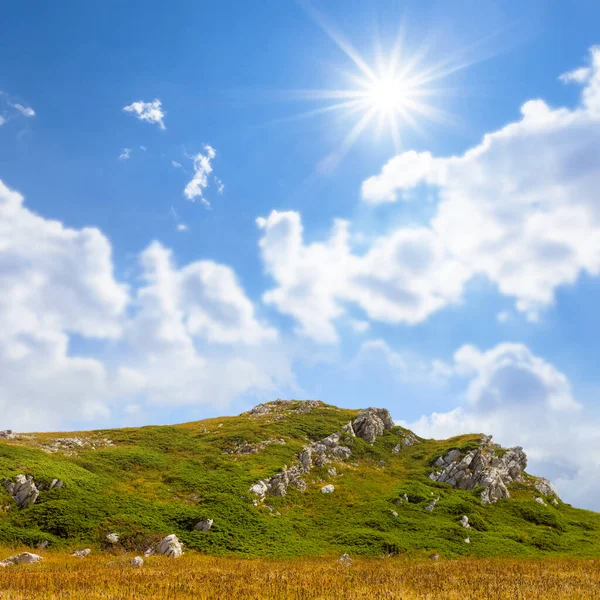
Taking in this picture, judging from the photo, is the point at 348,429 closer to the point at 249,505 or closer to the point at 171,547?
the point at 249,505

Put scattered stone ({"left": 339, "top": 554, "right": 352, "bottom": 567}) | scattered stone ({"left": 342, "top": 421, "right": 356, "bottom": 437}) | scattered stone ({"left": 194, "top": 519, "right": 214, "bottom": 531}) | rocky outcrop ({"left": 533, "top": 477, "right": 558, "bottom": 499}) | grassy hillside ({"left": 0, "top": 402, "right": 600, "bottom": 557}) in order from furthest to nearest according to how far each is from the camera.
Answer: scattered stone ({"left": 342, "top": 421, "right": 356, "bottom": 437}), rocky outcrop ({"left": 533, "top": 477, "right": 558, "bottom": 499}), scattered stone ({"left": 194, "top": 519, "right": 214, "bottom": 531}), grassy hillside ({"left": 0, "top": 402, "right": 600, "bottom": 557}), scattered stone ({"left": 339, "top": 554, "right": 352, "bottom": 567})

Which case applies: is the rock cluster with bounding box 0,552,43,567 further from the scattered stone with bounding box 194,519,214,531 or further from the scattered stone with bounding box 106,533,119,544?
the scattered stone with bounding box 194,519,214,531

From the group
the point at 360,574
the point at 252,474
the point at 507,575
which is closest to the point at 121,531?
the point at 252,474

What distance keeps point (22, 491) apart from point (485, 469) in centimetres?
6073

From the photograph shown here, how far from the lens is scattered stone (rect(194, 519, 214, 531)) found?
1564 inches

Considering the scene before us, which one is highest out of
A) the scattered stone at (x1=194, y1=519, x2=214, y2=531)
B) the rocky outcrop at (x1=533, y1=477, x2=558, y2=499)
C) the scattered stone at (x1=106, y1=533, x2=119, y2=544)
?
the rocky outcrop at (x1=533, y1=477, x2=558, y2=499)

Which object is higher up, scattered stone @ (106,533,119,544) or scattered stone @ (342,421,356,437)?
scattered stone @ (342,421,356,437)

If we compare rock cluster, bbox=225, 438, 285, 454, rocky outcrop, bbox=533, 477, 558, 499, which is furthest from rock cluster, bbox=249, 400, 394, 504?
rocky outcrop, bbox=533, 477, 558, 499

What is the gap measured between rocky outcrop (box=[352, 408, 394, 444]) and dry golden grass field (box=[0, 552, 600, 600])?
50416 millimetres

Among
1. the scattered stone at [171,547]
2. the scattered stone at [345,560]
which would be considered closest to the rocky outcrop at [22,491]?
the scattered stone at [171,547]

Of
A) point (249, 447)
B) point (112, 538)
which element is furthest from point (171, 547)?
point (249, 447)

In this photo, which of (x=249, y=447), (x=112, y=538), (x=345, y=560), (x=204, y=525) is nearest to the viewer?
(x=345, y=560)

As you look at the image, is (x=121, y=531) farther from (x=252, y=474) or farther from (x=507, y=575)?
(x=507, y=575)

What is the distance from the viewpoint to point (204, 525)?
4003 cm
